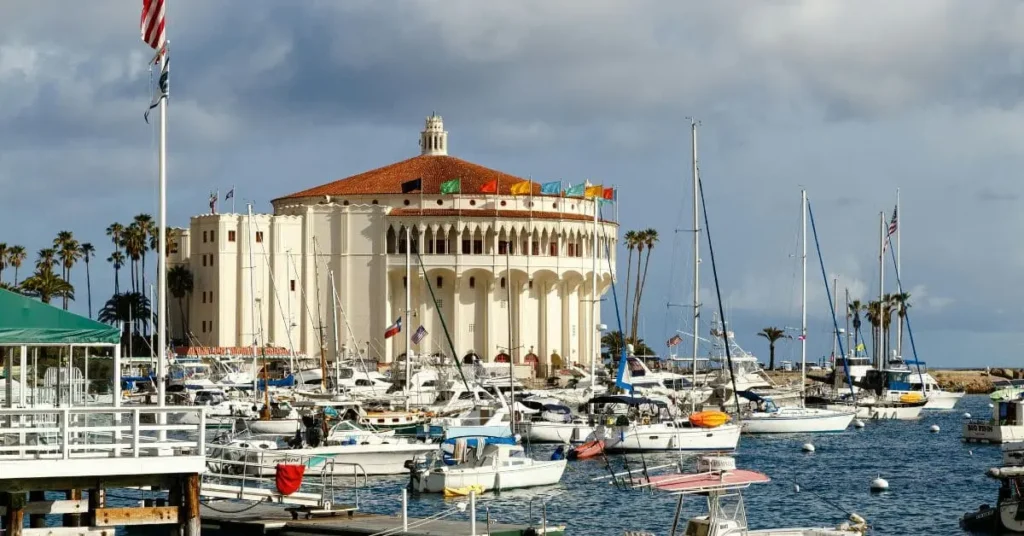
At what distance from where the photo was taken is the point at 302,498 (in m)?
41.8

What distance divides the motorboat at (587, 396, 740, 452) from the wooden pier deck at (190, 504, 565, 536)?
31907 mm

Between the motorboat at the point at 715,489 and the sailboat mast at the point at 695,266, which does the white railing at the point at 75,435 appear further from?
the sailboat mast at the point at 695,266

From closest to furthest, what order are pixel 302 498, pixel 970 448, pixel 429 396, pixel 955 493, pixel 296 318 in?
pixel 302 498, pixel 955 493, pixel 970 448, pixel 429 396, pixel 296 318

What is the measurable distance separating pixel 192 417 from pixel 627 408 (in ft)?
74.8

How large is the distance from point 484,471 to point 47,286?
84789mm

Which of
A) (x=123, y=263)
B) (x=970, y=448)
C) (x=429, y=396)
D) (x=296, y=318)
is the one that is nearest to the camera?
(x=970, y=448)

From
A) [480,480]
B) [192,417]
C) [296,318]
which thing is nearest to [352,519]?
[480,480]

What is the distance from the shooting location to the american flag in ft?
122

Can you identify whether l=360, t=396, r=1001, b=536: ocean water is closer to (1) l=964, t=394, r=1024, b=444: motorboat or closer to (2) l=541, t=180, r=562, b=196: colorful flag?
(1) l=964, t=394, r=1024, b=444: motorboat

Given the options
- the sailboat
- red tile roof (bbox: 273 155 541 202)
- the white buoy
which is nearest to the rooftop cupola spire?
red tile roof (bbox: 273 155 541 202)

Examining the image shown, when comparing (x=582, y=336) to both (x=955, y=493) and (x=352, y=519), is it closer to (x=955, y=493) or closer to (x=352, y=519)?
→ (x=955, y=493)

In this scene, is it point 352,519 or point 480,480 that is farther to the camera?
point 480,480

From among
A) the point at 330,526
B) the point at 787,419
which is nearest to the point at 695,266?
the point at 787,419

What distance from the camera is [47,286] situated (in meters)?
131
